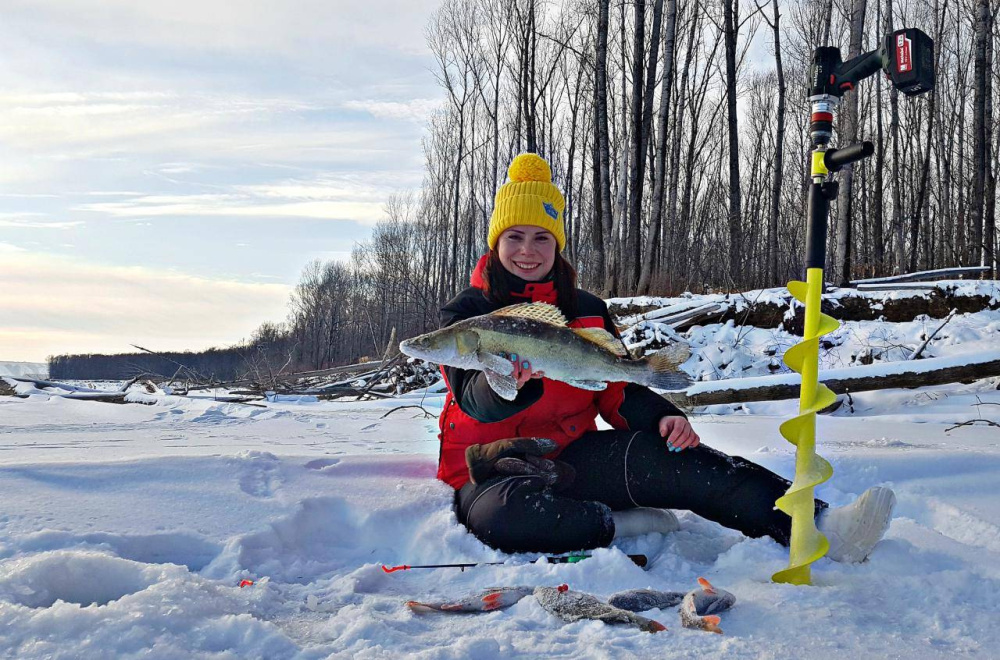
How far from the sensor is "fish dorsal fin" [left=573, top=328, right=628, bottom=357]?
2305 mm

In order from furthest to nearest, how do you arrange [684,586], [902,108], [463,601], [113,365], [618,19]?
[113,365]
[902,108]
[618,19]
[684,586]
[463,601]

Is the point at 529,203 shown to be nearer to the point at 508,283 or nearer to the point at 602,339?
the point at 508,283

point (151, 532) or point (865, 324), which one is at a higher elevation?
point (865, 324)

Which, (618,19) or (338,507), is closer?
(338,507)

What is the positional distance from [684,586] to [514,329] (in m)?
1.03

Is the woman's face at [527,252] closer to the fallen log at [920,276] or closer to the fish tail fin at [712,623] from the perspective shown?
the fish tail fin at [712,623]

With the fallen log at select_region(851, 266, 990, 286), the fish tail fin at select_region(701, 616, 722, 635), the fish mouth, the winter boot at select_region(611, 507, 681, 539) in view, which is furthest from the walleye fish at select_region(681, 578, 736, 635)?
the fallen log at select_region(851, 266, 990, 286)

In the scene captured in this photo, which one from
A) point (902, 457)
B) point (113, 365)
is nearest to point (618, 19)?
point (902, 457)

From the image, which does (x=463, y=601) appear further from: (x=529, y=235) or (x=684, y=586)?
(x=529, y=235)

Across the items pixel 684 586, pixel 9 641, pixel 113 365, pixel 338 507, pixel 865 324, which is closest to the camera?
pixel 9 641

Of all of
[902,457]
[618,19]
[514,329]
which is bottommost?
[902,457]

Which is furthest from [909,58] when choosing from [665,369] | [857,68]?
[665,369]

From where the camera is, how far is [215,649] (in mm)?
1476

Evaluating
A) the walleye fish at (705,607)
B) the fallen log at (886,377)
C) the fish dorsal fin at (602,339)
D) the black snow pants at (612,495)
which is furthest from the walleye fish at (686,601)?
the fallen log at (886,377)
